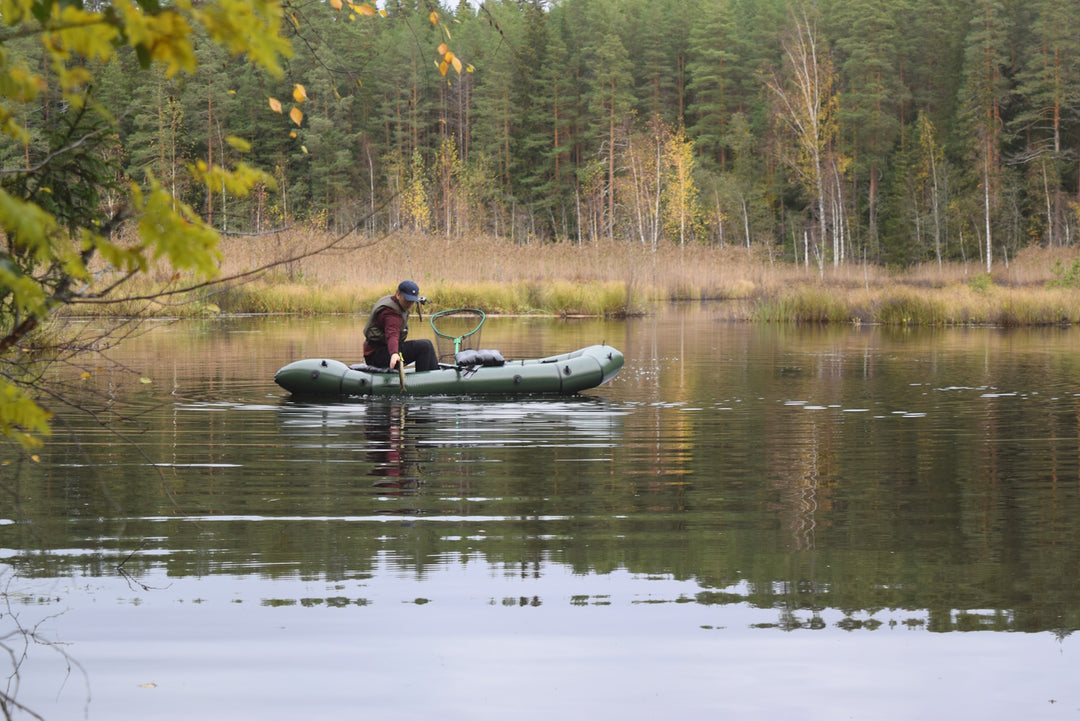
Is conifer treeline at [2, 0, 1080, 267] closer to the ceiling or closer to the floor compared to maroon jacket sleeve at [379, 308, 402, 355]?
closer to the ceiling

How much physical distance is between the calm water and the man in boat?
1.21m

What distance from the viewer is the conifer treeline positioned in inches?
1989

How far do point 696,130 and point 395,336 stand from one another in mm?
61059

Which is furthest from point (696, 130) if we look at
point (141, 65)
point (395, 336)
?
point (141, 65)

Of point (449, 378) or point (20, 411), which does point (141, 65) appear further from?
point (449, 378)

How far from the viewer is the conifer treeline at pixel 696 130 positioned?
166 feet

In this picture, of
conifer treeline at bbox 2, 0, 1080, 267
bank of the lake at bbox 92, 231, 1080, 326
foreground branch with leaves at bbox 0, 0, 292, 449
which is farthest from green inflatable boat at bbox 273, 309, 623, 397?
conifer treeline at bbox 2, 0, 1080, 267

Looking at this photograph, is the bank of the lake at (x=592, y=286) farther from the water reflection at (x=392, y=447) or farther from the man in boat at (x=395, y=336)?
the water reflection at (x=392, y=447)

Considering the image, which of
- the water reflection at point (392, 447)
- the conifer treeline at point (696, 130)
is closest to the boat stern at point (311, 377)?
the water reflection at point (392, 447)

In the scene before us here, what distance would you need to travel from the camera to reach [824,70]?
39.7 meters

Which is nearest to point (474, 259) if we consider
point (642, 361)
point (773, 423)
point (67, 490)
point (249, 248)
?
point (249, 248)

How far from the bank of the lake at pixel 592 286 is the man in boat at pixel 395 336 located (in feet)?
36.5

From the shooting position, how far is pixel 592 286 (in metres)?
29.6

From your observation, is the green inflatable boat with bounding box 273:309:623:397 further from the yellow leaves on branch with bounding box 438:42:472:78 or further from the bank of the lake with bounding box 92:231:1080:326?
the bank of the lake with bounding box 92:231:1080:326
